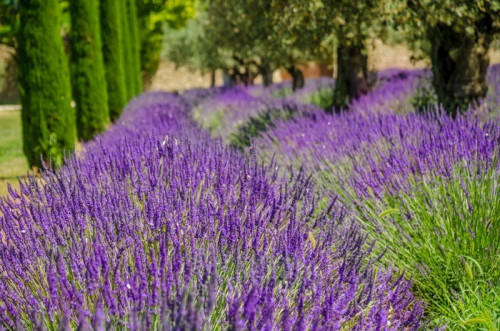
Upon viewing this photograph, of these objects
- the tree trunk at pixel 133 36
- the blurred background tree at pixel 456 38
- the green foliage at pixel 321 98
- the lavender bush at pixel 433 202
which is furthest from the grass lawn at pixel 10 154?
the green foliage at pixel 321 98

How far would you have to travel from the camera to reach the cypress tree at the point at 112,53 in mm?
13531

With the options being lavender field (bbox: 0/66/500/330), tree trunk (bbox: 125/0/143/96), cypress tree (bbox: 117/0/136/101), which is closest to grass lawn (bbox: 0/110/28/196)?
lavender field (bbox: 0/66/500/330)

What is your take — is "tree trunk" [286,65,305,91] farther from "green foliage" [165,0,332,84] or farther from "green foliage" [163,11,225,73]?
"green foliage" [163,11,225,73]

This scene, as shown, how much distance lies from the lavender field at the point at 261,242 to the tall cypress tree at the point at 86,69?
23.8ft

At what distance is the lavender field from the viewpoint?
191cm

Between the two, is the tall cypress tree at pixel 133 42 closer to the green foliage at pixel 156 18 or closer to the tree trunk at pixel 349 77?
the green foliage at pixel 156 18

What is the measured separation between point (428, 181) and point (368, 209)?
1.78 ft

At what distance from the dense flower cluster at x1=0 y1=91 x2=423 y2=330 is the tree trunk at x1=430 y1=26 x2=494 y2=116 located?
433 centimetres

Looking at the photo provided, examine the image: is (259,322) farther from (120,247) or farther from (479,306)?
(479,306)

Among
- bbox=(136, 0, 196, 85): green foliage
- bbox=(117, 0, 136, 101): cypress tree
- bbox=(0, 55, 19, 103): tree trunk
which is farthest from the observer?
bbox=(0, 55, 19, 103): tree trunk

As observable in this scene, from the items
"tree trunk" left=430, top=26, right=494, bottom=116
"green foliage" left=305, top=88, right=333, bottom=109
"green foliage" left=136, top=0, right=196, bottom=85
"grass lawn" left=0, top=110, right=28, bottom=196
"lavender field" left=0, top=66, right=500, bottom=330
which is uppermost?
"green foliage" left=136, top=0, right=196, bottom=85

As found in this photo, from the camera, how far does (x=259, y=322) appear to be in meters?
1.79

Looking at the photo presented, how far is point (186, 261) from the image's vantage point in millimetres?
2064

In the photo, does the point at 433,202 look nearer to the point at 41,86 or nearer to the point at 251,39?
the point at 41,86
